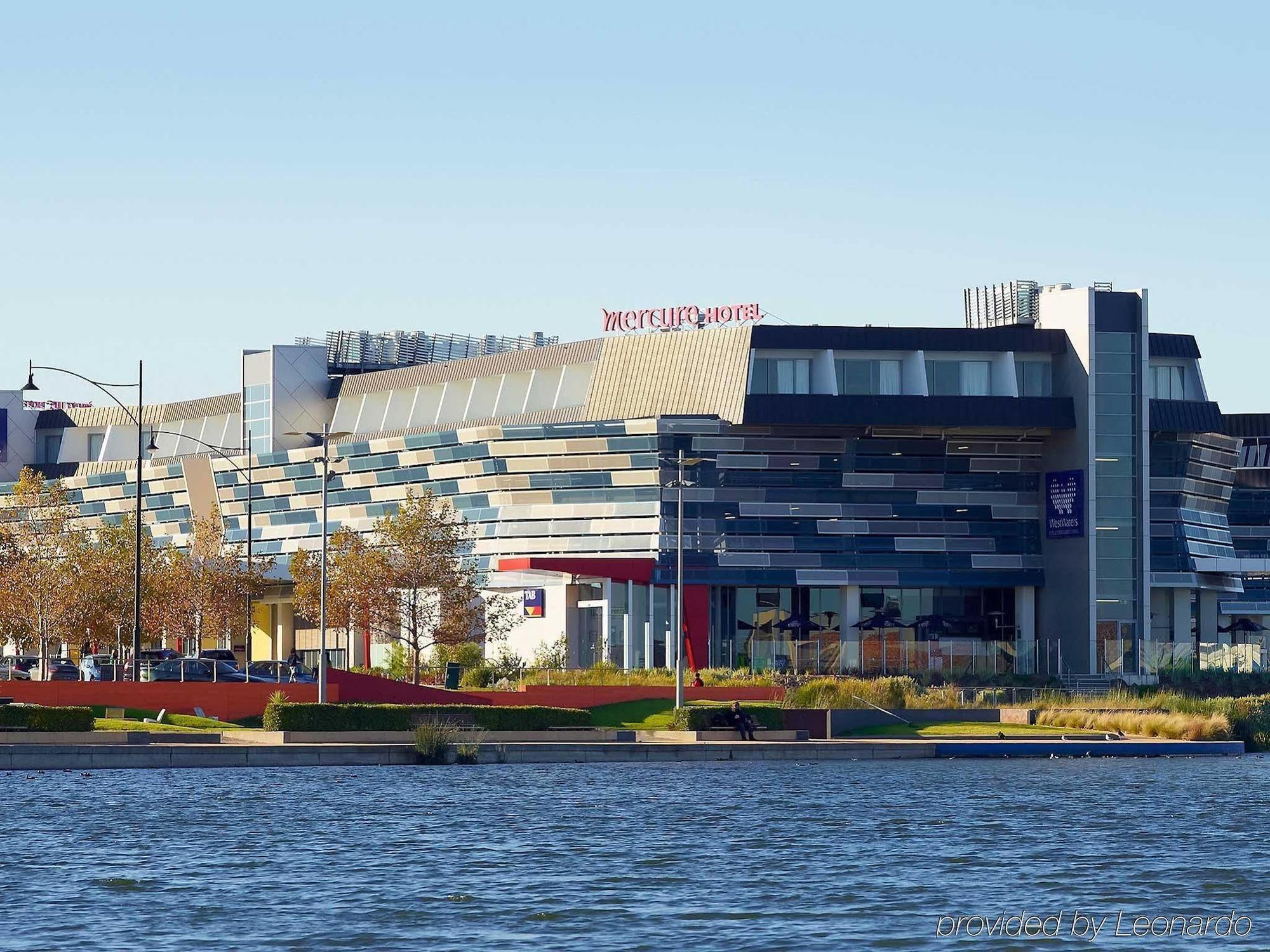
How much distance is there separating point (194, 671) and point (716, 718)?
18.0m

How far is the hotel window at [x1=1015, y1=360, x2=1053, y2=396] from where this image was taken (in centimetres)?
9481

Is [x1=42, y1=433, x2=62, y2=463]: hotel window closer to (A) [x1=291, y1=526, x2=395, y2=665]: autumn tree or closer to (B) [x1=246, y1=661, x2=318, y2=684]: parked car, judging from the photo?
(A) [x1=291, y1=526, x2=395, y2=665]: autumn tree

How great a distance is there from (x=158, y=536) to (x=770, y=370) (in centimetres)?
4681

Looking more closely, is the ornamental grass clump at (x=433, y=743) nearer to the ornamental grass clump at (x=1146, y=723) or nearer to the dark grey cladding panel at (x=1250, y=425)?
the ornamental grass clump at (x=1146, y=723)

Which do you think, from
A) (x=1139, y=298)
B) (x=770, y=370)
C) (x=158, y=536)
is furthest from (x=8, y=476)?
(x=1139, y=298)

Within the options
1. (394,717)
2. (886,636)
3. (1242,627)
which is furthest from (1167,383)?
(394,717)

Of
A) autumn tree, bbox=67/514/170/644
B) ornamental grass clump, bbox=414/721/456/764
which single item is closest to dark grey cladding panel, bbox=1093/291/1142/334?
autumn tree, bbox=67/514/170/644

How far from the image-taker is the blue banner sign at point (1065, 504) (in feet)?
306

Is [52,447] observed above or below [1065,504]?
above

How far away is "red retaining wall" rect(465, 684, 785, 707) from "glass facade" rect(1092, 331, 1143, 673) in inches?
1140

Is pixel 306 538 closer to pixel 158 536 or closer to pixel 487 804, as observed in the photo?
pixel 158 536

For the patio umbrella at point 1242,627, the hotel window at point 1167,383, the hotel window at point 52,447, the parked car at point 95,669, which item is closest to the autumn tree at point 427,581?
the parked car at point 95,669

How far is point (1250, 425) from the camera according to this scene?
374ft

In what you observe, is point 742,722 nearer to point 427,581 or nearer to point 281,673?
point 281,673
